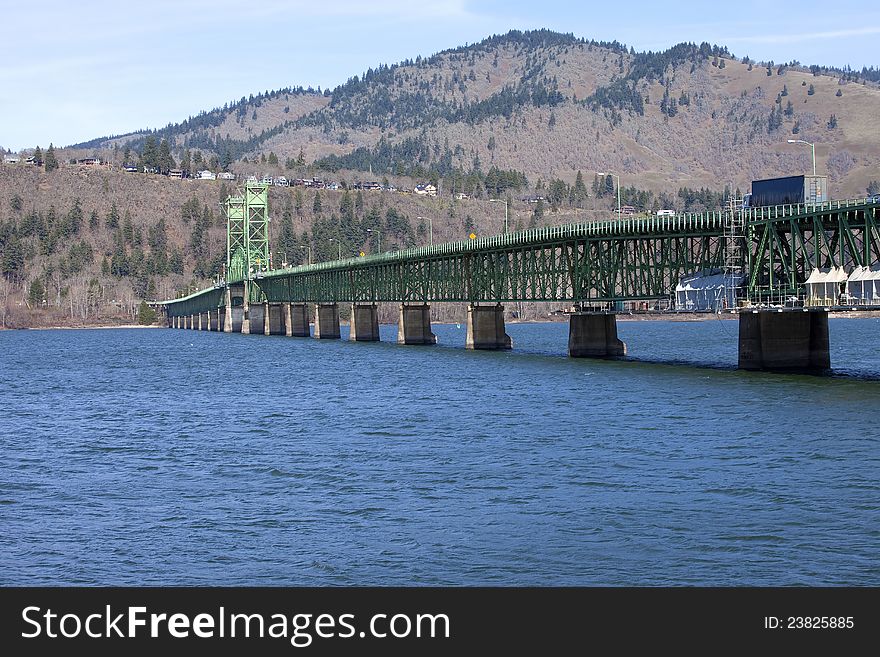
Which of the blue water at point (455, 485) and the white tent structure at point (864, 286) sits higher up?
the white tent structure at point (864, 286)

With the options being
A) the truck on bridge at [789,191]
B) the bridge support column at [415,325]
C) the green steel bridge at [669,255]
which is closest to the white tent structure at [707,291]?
the green steel bridge at [669,255]

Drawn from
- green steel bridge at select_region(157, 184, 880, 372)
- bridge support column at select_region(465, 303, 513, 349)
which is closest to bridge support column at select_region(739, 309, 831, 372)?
green steel bridge at select_region(157, 184, 880, 372)

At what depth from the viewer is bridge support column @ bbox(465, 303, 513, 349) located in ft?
497

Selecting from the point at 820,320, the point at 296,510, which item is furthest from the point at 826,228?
the point at 296,510

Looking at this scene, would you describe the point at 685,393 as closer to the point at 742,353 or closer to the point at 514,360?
the point at 742,353

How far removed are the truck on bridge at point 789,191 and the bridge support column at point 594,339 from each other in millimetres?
28473

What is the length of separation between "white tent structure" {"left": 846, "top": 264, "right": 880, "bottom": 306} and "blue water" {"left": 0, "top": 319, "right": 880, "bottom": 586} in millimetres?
5958

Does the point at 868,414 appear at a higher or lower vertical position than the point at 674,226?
lower

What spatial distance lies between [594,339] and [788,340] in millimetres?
33518

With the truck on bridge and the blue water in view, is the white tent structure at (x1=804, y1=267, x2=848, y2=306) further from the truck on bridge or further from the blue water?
the truck on bridge

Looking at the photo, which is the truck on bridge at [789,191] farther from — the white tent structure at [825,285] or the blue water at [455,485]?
the blue water at [455,485]

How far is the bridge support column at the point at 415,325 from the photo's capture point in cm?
17562

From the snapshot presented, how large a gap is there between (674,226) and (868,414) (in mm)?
43820

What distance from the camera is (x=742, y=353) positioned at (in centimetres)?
9750
